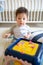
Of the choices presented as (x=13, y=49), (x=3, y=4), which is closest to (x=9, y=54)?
(x=13, y=49)

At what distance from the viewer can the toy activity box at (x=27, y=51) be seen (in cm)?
90

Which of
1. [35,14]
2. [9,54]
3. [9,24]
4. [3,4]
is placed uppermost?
[3,4]

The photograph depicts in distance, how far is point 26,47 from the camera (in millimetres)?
1017

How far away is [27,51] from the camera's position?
3.17 ft

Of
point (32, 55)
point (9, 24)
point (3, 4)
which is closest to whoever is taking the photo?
point (32, 55)

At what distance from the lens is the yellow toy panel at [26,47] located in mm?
957

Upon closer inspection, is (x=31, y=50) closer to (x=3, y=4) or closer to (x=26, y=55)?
(x=26, y=55)

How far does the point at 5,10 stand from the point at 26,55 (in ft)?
4.07

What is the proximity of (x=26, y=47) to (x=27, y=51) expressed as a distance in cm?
6

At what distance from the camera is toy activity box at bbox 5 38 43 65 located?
2.97ft

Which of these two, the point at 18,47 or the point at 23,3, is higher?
the point at 23,3

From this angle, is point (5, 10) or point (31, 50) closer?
point (31, 50)

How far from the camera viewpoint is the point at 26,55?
36.3 inches

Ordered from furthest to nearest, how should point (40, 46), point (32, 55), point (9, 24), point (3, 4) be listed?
1. point (9, 24)
2. point (3, 4)
3. point (40, 46)
4. point (32, 55)
